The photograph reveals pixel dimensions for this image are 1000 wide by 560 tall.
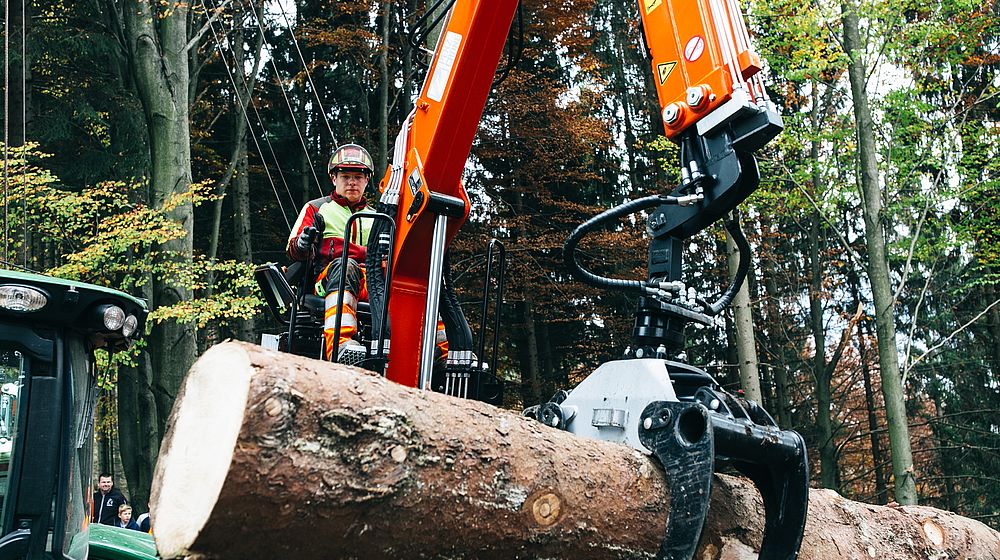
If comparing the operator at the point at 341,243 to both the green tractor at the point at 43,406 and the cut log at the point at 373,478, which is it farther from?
the cut log at the point at 373,478

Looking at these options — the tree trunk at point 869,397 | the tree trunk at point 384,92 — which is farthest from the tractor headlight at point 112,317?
the tree trunk at point 869,397

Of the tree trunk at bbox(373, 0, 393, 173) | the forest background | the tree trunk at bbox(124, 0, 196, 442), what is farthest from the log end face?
the tree trunk at bbox(373, 0, 393, 173)

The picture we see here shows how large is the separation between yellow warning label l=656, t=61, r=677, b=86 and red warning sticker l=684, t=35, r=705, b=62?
0.08 meters

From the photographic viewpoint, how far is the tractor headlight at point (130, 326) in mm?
3410

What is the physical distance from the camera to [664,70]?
3900 millimetres

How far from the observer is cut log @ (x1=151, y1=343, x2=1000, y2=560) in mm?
1980

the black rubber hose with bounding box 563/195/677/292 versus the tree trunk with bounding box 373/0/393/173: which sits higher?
the tree trunk with bounding box 373/0/393/173

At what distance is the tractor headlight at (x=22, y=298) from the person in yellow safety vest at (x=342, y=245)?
1725 millimetres

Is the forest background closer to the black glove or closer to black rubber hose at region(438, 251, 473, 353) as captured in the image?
the black glove

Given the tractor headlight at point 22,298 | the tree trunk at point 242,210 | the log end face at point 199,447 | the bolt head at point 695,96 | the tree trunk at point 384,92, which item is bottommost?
the log end face at point 199,447

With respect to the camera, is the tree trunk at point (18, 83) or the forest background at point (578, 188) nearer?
the forest background at point (578, 188)

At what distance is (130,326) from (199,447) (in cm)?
163

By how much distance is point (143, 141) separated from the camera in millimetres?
15758

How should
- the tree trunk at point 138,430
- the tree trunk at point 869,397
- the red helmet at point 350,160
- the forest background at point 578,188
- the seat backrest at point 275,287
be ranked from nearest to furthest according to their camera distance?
1. the seat backrest at point 275,287
2. the red helmet at point 350,160
3. the forest background at point 578,188
4. the tree trunk at point 138,430
5. the tree trunk at point 869,397
